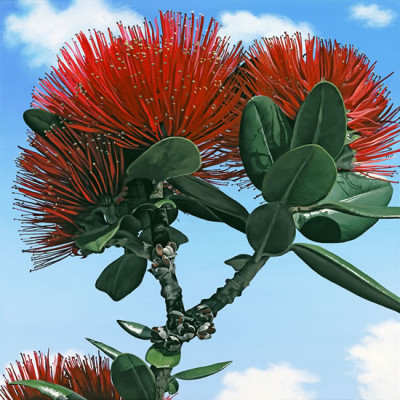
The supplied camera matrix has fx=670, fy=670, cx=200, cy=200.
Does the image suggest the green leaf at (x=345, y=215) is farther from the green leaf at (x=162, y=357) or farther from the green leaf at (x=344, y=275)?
the green leaf at (x=162, y=357)

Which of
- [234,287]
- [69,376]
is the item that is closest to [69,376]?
[69,376]

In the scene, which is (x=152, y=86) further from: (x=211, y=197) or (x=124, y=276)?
(x=124, y=276)

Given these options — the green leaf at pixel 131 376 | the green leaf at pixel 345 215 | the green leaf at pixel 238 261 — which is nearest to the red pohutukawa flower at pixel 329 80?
the green leaf at pixel 345 215

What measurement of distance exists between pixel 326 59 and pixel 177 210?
1.30ft

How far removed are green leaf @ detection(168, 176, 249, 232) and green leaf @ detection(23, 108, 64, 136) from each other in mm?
233

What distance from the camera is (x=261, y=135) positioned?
1101mm

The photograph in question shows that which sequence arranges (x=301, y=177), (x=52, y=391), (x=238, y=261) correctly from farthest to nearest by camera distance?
(x=238, y=261)
(x=52, y=391)
(x=301, y=177)

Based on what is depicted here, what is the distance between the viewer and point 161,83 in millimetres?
1086

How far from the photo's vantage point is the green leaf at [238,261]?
126cm

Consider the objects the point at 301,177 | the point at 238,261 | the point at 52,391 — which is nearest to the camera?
the point at 301,177

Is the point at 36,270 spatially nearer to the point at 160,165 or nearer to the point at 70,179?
the point at 70,179

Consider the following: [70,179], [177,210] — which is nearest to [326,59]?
[177,210]

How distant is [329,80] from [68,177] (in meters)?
0.50

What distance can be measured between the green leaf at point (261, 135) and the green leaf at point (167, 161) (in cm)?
8
